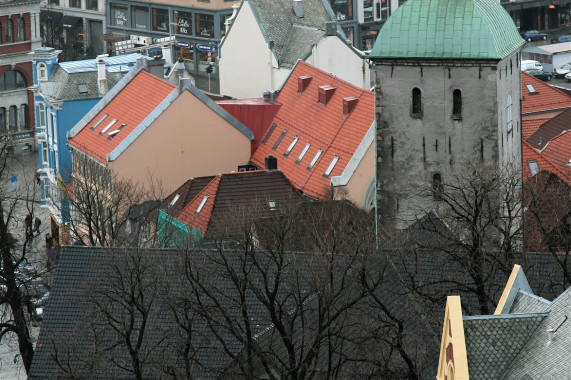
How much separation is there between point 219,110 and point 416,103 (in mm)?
29855

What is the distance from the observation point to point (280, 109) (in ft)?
355

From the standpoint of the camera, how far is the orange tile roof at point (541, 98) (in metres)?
114

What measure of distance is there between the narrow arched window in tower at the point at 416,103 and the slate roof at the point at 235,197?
15.3 meters

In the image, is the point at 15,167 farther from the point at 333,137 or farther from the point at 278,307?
the point at 278,307

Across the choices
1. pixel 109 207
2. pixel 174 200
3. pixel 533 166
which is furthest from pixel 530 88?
pixel 109 207

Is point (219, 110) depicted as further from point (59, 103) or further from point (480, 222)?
point (480, 222)

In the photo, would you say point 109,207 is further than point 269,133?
No

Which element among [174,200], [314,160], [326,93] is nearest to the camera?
[174,200]

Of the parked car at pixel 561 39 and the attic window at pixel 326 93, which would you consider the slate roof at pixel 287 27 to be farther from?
the parked car at pixel 561 39

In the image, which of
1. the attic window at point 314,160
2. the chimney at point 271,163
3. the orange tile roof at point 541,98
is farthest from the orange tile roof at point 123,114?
the orange tile roof at point 541,98

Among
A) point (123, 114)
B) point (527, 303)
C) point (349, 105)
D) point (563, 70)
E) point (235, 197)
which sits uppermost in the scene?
point (563, 70)

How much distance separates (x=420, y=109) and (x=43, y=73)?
166ft

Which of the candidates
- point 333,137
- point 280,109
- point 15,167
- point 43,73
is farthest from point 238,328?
point 15,167

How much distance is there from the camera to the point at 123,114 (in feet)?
352
